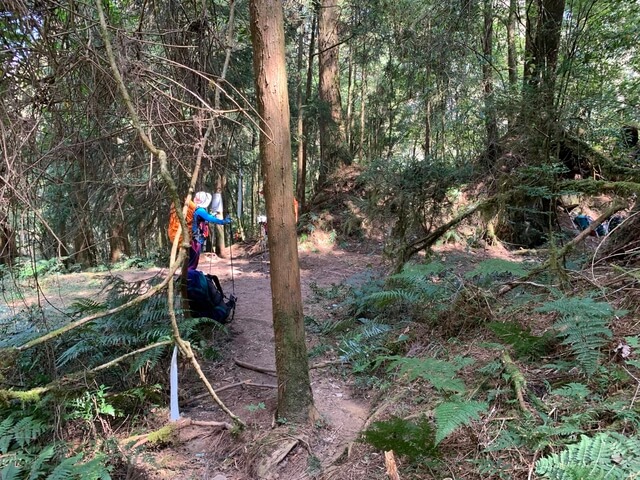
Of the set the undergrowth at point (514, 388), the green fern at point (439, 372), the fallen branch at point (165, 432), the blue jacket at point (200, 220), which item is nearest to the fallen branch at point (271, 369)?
the undergrowth at point (514, 388)

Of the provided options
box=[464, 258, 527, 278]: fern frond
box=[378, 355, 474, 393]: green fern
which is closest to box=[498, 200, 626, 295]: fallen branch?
box=[464, 258, 527, 278]: fern frond

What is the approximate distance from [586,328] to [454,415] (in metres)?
1.27

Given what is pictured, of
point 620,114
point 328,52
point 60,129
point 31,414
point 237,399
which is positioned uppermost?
point 328,52

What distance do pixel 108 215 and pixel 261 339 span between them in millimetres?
2854

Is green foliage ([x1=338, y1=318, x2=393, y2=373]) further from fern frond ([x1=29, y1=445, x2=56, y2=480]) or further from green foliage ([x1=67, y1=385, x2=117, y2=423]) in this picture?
fern frond ([x1=29, y1=445, x2=56, y2=480])

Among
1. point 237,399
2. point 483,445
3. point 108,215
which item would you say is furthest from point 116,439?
point 483,445

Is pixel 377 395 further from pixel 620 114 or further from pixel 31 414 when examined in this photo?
pixel 620 114

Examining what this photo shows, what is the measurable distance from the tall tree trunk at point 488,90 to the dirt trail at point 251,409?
4460 millimetres

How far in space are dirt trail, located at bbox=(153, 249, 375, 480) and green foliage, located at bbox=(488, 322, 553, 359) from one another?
143 cm

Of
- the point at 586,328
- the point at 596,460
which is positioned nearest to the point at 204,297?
the point at 586,328

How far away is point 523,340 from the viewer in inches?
128

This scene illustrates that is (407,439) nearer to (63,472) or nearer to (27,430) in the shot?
(63,472)

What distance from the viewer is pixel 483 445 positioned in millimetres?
2393

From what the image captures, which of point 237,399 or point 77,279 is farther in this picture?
point 77,279
